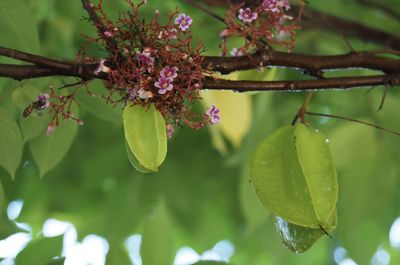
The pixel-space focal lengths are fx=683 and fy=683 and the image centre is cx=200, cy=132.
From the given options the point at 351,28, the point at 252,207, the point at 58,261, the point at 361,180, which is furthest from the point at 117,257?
the point at 351,28

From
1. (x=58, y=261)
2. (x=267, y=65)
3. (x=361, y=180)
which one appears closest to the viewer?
(x=267, y=65)

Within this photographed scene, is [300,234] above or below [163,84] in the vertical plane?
below

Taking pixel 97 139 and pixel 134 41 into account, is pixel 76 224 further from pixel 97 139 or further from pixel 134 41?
pixel 134 41

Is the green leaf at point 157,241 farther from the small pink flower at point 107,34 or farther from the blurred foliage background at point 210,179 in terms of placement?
the small pink flower at point 107,34

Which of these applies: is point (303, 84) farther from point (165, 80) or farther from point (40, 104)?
point (40, 104)

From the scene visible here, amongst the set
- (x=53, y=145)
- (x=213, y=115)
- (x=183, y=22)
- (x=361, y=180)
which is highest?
(x=183, y=22)

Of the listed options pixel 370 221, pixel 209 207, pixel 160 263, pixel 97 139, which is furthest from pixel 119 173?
pixel 160 263

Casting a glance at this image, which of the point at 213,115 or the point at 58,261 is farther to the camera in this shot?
the point at 58,261
